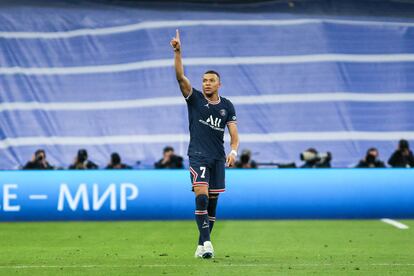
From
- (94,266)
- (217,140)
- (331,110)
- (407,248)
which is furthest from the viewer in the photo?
(331,110)

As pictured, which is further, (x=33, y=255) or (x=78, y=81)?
(x=78, y=81)

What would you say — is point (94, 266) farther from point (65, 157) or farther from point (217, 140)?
point (65, 157)

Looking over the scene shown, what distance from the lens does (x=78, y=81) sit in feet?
80.7

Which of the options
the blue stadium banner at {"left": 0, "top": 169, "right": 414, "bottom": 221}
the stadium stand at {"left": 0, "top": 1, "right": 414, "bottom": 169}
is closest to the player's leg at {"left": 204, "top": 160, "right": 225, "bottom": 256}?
the blue stadium banner at {"left": 0, "top": 169, "right": 414, "bottom": 221}

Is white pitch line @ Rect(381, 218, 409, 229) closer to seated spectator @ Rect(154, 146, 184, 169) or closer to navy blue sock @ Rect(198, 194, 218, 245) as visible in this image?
seated spectator @ Rect(154, 146, 184, 169)

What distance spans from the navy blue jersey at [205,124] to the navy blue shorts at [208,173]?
0.21ft

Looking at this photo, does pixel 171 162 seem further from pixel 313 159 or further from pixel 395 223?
pixel 395 223

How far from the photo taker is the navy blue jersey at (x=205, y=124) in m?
11.0

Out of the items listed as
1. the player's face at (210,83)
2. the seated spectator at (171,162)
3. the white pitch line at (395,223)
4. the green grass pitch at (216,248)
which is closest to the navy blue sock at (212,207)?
the green grass pitch at (216,248)

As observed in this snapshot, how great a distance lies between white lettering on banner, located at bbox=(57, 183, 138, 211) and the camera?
17688 mm

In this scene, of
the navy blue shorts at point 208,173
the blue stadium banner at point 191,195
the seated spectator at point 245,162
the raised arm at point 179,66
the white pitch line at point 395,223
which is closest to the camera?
the raised arm at point 179,66

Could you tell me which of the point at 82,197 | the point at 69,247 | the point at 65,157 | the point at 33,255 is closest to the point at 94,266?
the point at 33,255

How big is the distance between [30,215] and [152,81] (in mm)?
7510

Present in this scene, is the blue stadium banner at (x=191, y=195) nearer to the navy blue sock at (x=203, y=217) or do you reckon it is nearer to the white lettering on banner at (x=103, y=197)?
the white lettering on banner at (x=103, y=197)
